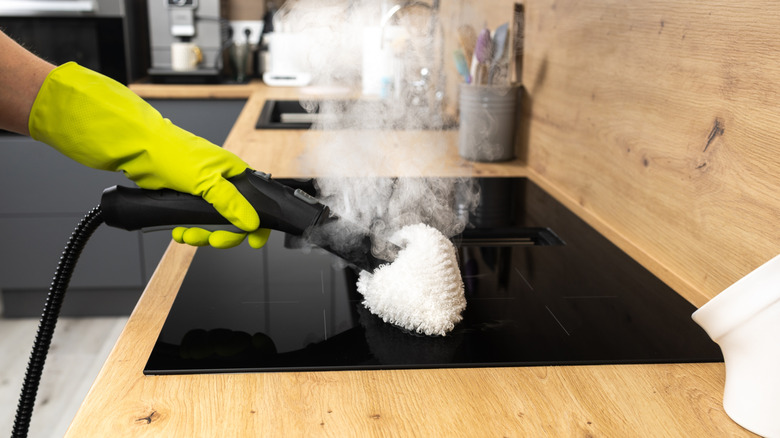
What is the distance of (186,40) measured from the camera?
3.16 m

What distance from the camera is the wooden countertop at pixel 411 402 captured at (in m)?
0.57

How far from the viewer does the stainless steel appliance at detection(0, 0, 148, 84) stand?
2.74 metres

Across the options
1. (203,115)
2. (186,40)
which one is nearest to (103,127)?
(203,115)

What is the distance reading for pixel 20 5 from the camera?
2.71m

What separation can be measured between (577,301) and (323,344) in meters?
0.36

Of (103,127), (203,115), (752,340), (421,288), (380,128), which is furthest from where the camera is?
(203,115)

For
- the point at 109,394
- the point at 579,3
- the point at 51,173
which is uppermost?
the point at 579,3

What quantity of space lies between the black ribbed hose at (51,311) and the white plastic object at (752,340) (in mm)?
716

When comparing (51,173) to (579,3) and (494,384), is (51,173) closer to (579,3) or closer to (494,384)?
(579,3)

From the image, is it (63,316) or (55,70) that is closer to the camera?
(55,70)

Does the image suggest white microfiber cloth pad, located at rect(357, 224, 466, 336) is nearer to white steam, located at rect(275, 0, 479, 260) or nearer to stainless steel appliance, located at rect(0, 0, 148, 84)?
white steam, located at rect(275, 0, 479, 260)

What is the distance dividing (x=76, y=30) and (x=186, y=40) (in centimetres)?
51

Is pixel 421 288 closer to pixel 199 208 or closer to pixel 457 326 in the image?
pixel 457 326

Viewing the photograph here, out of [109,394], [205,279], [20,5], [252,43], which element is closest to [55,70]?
[205,279]
